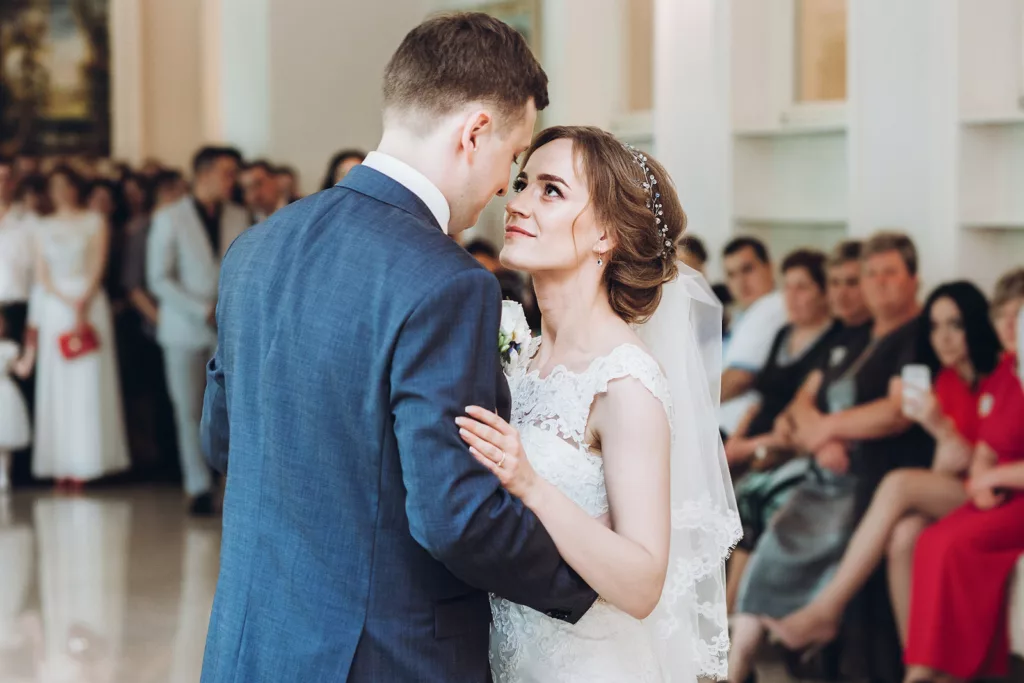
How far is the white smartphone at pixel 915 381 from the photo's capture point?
14.9ft

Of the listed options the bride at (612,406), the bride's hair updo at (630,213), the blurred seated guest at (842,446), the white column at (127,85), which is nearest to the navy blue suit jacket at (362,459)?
the bride at (612,406)

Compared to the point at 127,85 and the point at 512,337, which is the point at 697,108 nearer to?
the point at 512,337

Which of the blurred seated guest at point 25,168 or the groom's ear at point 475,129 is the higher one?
the blurred seated guest at point 25,168

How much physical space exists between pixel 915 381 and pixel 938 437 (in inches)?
8.4

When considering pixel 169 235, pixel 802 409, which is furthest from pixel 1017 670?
pixel 169 235

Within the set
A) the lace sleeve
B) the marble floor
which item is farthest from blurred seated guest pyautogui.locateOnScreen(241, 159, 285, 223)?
the lace sleeve

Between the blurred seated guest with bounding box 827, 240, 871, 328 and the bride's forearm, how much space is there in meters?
3.04

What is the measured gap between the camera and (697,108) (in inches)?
273

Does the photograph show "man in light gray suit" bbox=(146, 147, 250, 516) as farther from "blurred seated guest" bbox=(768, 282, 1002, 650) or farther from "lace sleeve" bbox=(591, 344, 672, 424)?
"lace sleeve" bbox=(591, 344, 672, 424)

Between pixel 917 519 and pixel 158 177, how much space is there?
7.00m

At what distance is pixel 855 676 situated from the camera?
4762 millimetres

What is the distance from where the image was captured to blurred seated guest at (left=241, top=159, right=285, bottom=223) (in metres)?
9.25

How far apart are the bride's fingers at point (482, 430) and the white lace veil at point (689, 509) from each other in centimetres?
77

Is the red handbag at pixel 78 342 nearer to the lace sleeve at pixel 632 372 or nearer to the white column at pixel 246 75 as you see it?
the white column at pixel 246 75
